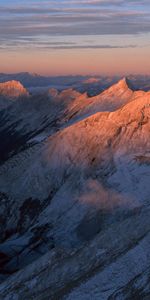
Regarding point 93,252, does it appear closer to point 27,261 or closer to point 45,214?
point 27,261

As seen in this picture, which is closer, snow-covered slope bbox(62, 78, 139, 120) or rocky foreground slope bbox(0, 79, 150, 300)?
rocky foreground slope bbox(0, 79, 150, 300)

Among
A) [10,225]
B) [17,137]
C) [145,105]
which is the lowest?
[17,137]

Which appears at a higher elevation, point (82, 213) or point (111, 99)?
point (82, 213)

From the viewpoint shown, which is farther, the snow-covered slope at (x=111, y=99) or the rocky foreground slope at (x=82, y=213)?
the snow-covered slope at (x=111, y=99)

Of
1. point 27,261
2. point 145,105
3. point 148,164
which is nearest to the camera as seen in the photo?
point 27,261

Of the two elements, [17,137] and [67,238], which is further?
[17,137]

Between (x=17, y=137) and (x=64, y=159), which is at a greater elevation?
(x=64, y=159)

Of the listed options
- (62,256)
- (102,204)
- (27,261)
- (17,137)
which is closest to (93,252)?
(62,256)

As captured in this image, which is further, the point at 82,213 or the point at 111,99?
the point at 111,99
